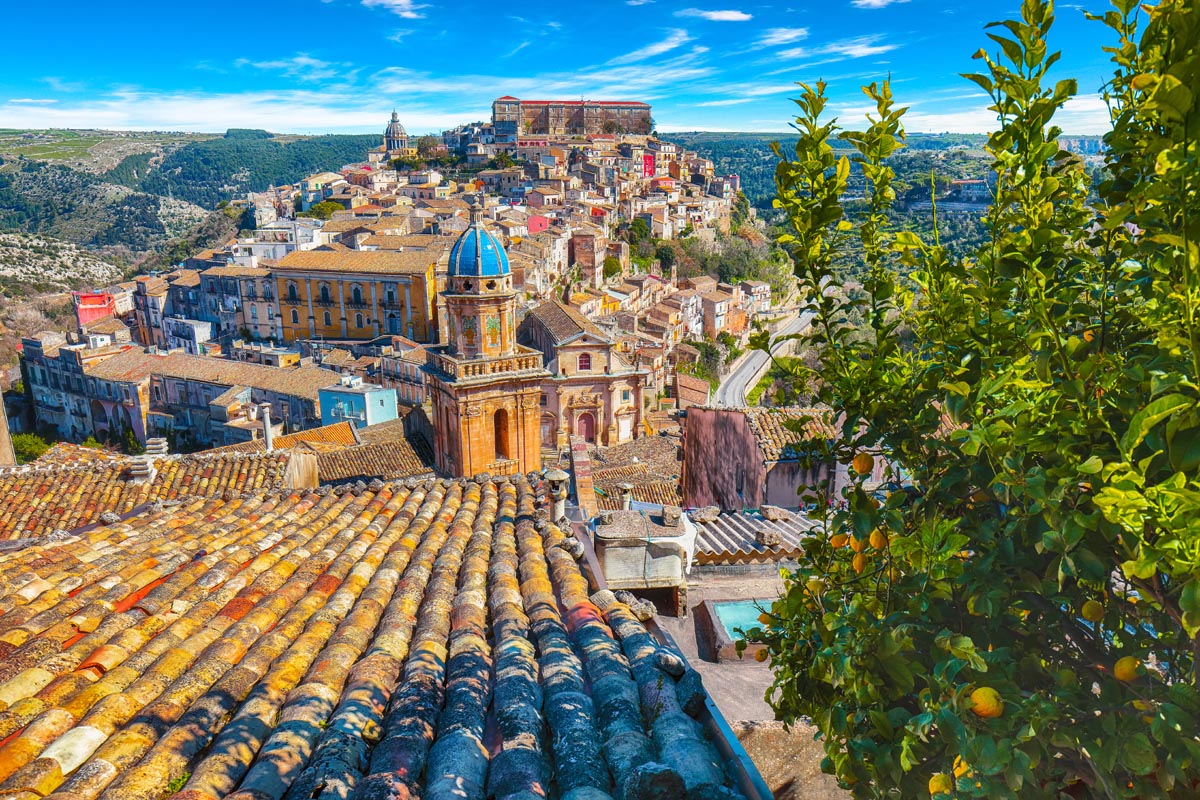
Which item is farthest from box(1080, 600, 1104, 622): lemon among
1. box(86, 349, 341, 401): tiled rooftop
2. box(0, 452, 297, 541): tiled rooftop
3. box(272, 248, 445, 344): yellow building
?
box(272, 248, 445, 344): yellow building

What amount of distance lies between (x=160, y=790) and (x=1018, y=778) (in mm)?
2734

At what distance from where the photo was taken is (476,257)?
794 inches

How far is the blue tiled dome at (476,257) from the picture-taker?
2014 cm

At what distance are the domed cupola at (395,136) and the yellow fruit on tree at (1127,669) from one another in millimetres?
122215

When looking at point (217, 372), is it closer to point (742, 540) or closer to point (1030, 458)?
point (742, 540)

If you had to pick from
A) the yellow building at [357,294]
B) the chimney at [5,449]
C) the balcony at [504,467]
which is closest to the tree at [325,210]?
the yellow building at [357,294]

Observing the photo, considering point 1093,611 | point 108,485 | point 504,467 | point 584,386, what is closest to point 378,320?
point 584,386

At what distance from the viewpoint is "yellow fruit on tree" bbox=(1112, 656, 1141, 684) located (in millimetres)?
2143

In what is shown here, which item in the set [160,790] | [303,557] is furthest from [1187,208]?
[303,557]

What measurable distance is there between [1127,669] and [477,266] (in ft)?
62.3

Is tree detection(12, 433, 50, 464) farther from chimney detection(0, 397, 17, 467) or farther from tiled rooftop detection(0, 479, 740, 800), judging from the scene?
tiled rooftop detection(0, 479, 740, 800)

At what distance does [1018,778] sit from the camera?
6.44 ft

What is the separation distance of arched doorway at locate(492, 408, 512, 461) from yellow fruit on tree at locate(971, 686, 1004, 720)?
18761 millimetres

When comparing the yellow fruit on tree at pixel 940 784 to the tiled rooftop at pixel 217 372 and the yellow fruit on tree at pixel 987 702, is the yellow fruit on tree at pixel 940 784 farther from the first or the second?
the tiled rooftop at pixel 217 372
